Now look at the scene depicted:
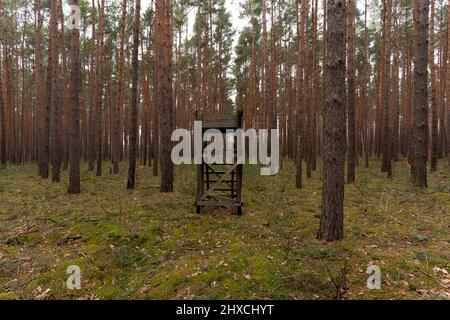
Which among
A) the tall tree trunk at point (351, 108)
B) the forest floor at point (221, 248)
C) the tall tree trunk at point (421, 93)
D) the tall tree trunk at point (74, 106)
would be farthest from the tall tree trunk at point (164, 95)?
the tall tree trunk at point (421, 93)

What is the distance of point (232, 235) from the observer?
5742 millimetres

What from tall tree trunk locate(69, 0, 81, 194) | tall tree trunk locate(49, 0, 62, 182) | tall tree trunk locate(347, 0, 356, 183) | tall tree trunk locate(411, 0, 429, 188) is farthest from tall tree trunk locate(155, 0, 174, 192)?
tall tree trunk locate(411, 0, 429, 188)

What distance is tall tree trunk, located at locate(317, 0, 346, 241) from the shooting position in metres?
4.89

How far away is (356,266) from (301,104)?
741cm

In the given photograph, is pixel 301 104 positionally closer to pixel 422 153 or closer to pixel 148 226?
pixel 422 153

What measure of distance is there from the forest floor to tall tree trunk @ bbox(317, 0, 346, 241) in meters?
0.73

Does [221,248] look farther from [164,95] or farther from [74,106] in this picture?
[74,106]

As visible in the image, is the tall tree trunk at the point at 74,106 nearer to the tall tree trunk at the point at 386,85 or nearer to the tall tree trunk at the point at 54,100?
the tall tree trunk at the point at 54,100

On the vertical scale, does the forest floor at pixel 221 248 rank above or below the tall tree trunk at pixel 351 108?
below

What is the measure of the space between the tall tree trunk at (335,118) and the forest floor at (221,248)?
729mm

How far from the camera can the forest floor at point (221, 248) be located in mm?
3717

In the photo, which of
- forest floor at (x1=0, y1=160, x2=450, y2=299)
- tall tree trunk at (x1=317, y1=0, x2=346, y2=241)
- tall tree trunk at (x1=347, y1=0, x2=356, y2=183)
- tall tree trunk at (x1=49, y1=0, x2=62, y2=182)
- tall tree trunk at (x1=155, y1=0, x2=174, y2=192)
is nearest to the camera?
forest floor at (x1=0, y1=160, x2=450, y2=299)

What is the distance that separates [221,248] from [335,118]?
3282mm

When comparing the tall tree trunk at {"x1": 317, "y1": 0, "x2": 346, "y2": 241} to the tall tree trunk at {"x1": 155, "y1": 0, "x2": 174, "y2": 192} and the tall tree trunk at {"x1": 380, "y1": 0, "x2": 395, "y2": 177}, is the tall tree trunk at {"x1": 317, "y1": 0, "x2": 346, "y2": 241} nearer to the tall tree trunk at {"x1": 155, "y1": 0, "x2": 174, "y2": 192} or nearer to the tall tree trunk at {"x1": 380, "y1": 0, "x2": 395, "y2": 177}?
the tall tree trunk at {"x1": 155, "y1": 0, "x2": 174, "y2": 192}
